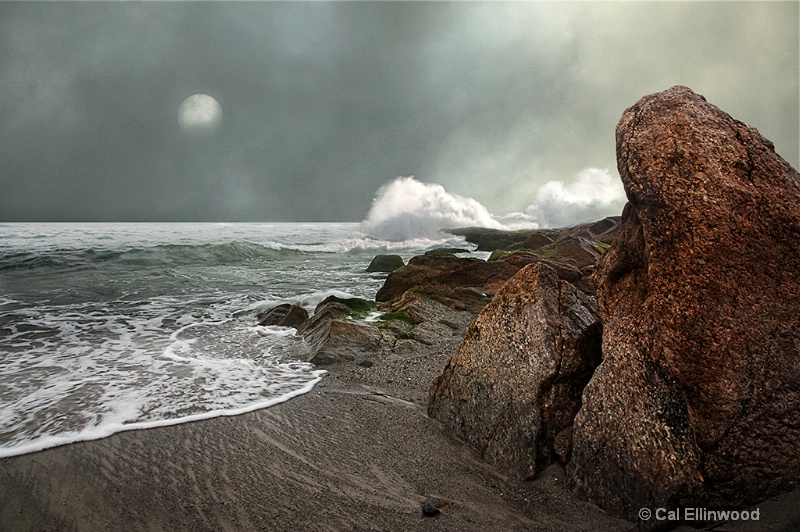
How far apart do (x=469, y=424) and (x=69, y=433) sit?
4.41 m

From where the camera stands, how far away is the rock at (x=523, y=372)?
381 cm

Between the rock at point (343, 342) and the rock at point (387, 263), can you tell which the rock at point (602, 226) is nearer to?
the rock at point (387, 263)

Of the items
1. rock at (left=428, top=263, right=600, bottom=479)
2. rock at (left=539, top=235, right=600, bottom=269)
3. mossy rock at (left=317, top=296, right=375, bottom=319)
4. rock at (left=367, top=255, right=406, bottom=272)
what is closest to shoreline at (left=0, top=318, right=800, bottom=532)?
rock at (left=428, top=263, right=600, bottom=479)

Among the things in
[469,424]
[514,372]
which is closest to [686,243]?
[514,372]

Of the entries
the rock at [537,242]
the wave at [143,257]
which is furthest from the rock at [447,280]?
the wave at [143,257]

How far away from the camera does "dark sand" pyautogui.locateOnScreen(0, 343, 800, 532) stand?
10.7ft

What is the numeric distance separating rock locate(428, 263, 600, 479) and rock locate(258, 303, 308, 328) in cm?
620

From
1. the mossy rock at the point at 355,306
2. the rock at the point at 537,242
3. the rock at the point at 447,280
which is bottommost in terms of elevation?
the mossy rock at the point at 355,306

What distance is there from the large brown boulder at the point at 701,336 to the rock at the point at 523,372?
0.34 metres

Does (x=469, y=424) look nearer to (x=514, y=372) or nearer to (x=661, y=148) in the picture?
(x=514, y=372)

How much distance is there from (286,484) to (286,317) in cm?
691

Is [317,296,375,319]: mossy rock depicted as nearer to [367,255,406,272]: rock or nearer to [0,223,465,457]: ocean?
[0,223,465,457]: ocean

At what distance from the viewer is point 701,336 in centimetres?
301

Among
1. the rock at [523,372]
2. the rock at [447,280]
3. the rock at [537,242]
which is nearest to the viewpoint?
the rock at [523,372]
